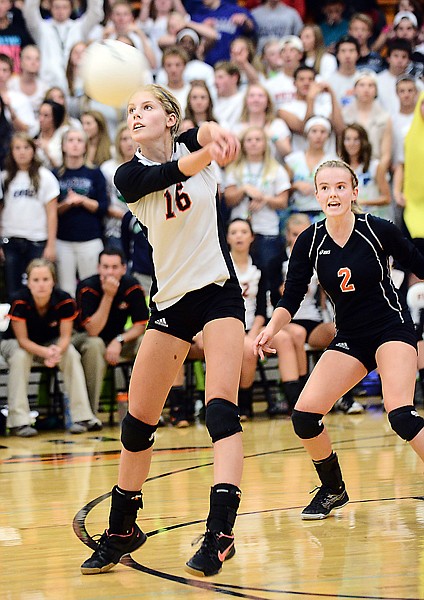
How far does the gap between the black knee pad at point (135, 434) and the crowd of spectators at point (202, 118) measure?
4826mm

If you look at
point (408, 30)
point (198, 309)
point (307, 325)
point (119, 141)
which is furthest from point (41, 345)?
point (408, 30)

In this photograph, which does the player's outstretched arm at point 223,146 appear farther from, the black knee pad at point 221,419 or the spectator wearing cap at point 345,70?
the spectator wearing cap at point 345,70

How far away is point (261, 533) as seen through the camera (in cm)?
486

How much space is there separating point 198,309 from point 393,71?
8.66 m

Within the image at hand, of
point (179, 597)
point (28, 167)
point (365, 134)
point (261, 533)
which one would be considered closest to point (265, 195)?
point (365, 134)

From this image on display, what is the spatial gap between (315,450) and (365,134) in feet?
18.6

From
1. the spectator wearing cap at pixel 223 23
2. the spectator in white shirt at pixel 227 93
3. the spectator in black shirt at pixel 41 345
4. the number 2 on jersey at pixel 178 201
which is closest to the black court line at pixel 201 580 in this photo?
the number 2 on jersey at pixel 178 201

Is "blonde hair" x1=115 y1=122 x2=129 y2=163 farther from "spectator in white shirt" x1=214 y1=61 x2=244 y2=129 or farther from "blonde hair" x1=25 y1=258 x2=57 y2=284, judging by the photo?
"blonde hair" x1=25 y1=258 x2=57 y2=284

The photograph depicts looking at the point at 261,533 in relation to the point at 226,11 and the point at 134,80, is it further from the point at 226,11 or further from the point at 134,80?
the point at 226,11

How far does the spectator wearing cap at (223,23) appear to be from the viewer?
12898mm

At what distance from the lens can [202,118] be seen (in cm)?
1063

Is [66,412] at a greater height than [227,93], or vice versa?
[227,93]

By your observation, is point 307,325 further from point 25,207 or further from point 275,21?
point 275,21

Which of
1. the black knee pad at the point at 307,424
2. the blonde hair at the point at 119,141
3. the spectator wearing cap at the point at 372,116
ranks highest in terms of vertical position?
the spectator wearing cap at the point at 372,116
